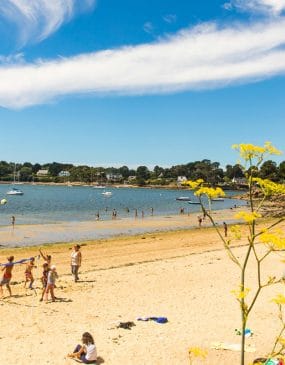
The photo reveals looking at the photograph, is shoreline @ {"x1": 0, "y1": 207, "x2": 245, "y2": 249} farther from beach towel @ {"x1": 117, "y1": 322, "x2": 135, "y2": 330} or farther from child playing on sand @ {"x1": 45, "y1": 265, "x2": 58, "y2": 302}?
beach towel @ {"x1": 117, "y1": 322, "x2": 135, "y2": 330}

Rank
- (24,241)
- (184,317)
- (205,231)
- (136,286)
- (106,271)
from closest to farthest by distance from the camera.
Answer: (184,317), (136,286), (106,271), (24,241), (205,231)

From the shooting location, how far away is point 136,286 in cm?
1930

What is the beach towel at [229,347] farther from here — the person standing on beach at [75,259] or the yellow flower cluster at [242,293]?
the person standing on beach at [75,259]

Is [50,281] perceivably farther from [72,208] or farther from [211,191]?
[72,208]

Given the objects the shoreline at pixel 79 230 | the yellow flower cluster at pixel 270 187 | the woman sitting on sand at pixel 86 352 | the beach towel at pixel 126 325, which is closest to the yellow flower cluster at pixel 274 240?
the yellow flower cluster at pixel 270 187

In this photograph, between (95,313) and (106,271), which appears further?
(106,271)

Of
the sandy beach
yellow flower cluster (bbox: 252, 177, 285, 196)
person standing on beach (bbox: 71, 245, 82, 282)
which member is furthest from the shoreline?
yellow flower cluster (bbox: 252, 177, 285, 196)

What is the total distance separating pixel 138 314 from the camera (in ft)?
50.0

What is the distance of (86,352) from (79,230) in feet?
122

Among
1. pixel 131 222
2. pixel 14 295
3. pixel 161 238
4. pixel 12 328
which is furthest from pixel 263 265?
pixel 131 222

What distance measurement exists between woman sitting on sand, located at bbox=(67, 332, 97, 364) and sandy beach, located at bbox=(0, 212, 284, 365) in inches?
8.4

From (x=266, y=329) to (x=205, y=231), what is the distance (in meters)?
36.0

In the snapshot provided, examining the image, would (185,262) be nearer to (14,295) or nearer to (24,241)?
(14,295)

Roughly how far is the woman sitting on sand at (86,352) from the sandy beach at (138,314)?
0.21 metres
